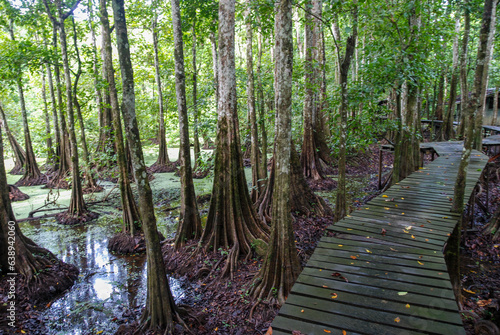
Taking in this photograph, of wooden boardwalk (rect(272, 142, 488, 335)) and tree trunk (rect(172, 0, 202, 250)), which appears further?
tree trunk (rect(172, 0, 202, 250))

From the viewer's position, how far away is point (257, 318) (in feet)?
14.1

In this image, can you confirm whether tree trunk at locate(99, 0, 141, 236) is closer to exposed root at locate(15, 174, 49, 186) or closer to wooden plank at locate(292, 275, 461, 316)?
wooden plank at locate(292, 275, 461, 316)

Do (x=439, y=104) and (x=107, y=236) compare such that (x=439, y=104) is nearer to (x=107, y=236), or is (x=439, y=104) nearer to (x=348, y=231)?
(x=348, y=231)

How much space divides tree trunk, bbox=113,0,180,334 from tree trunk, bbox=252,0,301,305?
139 centimetres

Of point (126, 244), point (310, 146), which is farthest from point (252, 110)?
point (126, 244)

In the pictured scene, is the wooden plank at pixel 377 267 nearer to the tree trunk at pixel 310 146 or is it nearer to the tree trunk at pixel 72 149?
the tree trunk at pixel 310 146

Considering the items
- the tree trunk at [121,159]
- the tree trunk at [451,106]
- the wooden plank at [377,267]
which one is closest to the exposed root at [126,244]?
the tree trunk at [121,159]

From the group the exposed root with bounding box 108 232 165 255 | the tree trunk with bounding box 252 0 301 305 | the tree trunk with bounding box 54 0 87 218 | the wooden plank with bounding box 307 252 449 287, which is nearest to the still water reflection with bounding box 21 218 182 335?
the exposed root with bounding box 108 232 165 255

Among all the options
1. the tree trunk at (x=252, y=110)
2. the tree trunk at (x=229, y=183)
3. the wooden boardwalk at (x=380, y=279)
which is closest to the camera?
the wooden boardwalk at (x=380, y=279)

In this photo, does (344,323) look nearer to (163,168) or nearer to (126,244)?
(126,244)

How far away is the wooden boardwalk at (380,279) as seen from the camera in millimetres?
2572

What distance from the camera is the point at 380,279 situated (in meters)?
3.22

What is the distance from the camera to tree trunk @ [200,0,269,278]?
5625 mm

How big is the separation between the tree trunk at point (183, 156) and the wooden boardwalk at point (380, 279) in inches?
127
